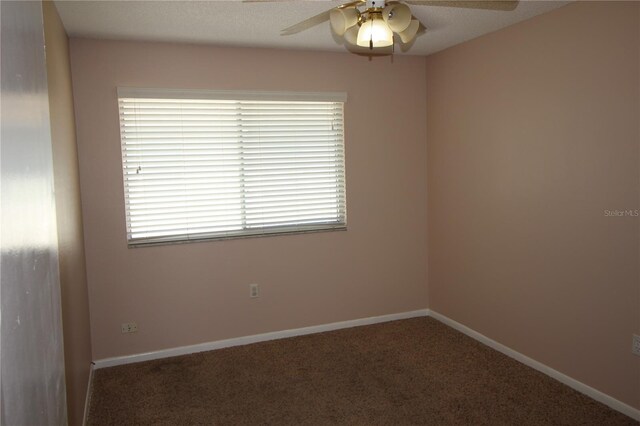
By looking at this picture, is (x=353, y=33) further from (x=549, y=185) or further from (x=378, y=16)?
(x=549, y=185)

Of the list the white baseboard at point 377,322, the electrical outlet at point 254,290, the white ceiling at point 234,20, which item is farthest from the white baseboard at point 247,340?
the white ceiling at point 234,20

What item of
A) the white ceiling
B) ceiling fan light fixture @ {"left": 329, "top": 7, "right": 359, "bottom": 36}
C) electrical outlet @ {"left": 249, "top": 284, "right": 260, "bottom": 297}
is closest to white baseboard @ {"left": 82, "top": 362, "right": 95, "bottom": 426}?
electrical outlet @ {"left": 249, "top": 284, "right": 260, "bottom": 297}

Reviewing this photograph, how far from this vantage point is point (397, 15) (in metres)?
2.14

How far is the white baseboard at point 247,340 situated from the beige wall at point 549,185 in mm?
595

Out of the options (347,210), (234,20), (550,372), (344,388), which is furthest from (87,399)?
(550,372)

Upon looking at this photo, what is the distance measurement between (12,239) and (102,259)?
295cm

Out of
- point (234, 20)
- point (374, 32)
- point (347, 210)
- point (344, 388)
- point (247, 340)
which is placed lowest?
point (344, 388)

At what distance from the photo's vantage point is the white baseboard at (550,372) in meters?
2.80

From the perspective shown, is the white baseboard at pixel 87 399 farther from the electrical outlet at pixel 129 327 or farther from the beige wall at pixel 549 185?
the beige wall at pixel 549 185

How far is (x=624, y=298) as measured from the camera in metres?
2.77

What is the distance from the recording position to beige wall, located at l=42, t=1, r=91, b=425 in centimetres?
221

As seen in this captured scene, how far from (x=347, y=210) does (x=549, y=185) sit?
1683 mm

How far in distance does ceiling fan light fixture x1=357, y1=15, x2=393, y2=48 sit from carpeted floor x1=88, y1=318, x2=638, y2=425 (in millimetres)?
2113

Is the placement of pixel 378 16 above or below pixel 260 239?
above
